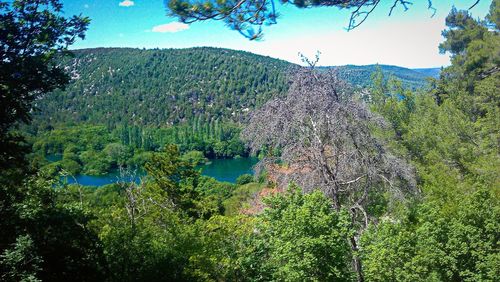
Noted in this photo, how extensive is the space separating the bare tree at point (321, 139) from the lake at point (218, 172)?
6063 centimetres

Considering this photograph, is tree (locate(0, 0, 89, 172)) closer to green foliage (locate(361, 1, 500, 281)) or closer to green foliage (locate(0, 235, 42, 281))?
green foliage (locate(0, 235, 42, 281))

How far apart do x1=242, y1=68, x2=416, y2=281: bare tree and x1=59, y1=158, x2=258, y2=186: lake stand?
60.6m

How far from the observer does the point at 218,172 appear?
267 ft

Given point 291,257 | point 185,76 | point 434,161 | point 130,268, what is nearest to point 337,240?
point 291,257

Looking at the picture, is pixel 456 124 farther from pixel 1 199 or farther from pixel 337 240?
pixel 1 199

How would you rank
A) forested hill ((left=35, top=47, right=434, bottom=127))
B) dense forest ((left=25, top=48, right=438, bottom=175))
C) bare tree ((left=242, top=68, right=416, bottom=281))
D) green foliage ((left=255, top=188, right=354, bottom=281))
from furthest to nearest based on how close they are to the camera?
forested hill ((left=35, top=47, right=434, bottom=127)) < dense forest ((left=25, top=48, right=438, bottom=175)) < bare tree ((left=242, top=68, right=416, bottom=281)) < green foliage ((left=255, top=188, right=354, bottom=281))

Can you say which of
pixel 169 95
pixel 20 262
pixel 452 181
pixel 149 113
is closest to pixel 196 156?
pixel 149 113

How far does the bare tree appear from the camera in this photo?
9789mm

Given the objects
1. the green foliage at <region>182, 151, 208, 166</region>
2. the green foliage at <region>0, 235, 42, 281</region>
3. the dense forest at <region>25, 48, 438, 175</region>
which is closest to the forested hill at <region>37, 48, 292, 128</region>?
the dense forest at <region>25, 48, 438, 175</region>

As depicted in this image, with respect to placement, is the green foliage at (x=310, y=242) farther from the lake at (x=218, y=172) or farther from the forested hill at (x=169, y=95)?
the forested hill at (x=169, y=95)

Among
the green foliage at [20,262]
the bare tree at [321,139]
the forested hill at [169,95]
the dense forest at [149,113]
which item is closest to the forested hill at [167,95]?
the forested hill at [169,95]

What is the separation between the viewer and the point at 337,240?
756cm

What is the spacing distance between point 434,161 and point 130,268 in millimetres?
15314

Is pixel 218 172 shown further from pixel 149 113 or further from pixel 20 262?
pixel 149 113
